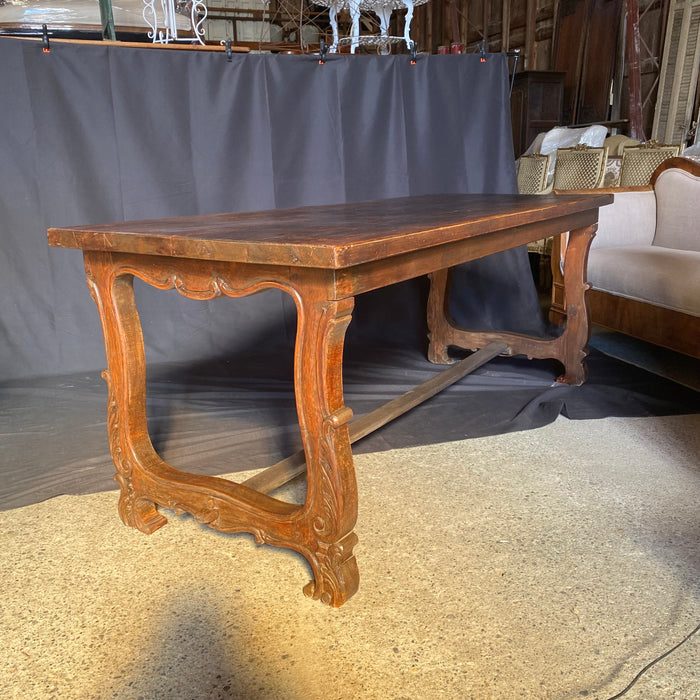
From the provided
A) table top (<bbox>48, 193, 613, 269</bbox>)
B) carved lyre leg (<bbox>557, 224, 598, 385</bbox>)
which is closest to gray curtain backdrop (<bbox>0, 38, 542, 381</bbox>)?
carved lyre leg (<bbox>557, 224, 598, 385</bbox>)

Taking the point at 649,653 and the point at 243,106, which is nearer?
the point at 649,653

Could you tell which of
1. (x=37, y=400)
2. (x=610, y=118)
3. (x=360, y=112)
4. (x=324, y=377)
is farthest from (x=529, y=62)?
(x=324, y=377)

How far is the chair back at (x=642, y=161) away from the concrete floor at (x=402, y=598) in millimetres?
2577

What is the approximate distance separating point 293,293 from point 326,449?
0.31m

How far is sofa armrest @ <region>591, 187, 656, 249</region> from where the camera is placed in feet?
10.1

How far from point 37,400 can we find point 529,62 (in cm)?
803

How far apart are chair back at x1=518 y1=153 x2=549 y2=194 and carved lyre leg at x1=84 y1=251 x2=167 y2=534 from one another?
3850 millimetres

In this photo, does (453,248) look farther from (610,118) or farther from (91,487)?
(610,118)

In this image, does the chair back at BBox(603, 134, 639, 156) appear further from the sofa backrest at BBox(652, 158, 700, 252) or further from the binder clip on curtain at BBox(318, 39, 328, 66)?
the binder clip on curtain at BBox(318, 39, 328, 66)

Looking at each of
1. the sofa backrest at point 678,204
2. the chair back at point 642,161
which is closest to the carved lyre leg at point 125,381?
the sofa backrest at point 678,204

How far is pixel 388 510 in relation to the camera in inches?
67.1

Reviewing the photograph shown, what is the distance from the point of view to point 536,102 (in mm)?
7996

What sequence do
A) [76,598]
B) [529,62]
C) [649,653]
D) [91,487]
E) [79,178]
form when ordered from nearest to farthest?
[649,653], [76,598], [91,487], [79,178], [529,62]

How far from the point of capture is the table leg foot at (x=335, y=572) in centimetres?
131
